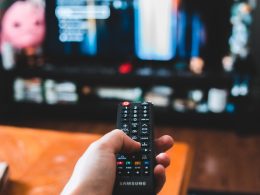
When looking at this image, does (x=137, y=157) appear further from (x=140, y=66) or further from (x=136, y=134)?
(x=140, y=66)

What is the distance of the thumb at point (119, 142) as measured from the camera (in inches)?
31.0

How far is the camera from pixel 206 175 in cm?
210

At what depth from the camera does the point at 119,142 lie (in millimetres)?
802

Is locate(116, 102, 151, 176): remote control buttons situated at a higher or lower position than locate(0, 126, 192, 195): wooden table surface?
higher

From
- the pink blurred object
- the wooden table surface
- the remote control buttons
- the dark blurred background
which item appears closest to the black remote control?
the remote control buttons

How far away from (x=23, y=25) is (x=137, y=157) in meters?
2.17

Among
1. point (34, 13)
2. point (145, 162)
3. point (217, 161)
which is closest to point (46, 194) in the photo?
point (145, 162)

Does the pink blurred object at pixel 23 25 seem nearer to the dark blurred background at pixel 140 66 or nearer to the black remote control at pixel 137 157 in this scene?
the dark blurred background at pixel 140 66

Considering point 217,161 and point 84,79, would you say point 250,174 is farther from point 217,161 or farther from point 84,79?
point 84,79

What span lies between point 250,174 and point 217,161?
0.64 feet

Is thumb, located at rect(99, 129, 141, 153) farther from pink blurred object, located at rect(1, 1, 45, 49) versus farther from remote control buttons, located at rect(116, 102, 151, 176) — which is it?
pink blurred object, located at rect(1, 1, 45, 49)

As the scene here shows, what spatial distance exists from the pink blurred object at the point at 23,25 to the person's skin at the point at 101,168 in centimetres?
206

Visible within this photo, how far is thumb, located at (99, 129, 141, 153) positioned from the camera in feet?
2.58

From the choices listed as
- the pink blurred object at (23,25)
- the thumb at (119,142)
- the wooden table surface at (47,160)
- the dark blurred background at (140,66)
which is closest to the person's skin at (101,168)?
the thumb at (119,142)
